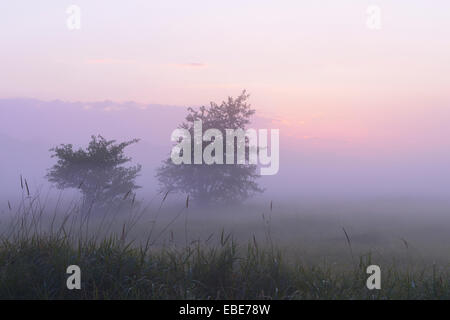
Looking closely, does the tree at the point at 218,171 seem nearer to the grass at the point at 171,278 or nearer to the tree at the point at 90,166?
the tree at the point at 90,166

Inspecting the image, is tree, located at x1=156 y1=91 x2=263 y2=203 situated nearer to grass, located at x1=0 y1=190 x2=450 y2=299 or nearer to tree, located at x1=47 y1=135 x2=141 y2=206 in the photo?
tree, located at x1=47 y1=135 x2=141 y2=206

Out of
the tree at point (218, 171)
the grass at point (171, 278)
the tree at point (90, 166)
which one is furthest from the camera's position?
the tree at point (218, 171)

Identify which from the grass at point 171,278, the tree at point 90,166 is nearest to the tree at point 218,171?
the tree at point 90,166

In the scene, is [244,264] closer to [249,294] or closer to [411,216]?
[249,294]

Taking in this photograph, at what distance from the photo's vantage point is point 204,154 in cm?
2891

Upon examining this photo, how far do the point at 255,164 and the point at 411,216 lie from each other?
11938 mm

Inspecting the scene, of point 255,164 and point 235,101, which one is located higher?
point 235,101

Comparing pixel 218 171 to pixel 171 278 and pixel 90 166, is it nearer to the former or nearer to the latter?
pixel 90 166

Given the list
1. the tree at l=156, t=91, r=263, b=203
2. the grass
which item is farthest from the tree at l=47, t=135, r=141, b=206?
the grass

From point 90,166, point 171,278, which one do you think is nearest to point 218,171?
point 90,166

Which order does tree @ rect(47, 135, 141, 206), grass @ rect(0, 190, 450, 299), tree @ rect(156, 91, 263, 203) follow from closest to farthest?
grass @ rect(0, 190, 450, 299), tree @ rect(47, 135, 141, 206), tree @ rect(156, 91, 263, 203)

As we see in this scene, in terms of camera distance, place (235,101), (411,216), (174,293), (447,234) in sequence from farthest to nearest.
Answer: (235,101) < (411,216) < (447,234) < (174,293)
